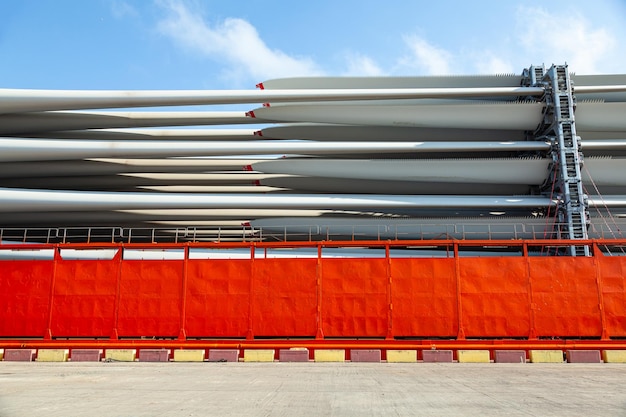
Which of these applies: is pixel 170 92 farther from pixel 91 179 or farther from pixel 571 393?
pixel 571 393

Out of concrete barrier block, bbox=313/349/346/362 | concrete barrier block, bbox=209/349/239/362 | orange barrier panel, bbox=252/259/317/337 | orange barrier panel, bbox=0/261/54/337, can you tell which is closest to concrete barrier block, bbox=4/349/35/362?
orange barrier panel, bbox=0/261/54/337

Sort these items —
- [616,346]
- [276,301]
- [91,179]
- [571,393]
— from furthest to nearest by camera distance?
[91,179] < [276,301] < [616,346] < [571,393]

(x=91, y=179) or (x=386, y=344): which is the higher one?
(x=91, y=179)

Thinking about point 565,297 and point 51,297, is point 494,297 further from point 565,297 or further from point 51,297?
point 51,297

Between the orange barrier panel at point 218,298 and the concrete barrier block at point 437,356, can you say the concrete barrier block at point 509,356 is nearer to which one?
the concrete barrier block at point 437,356

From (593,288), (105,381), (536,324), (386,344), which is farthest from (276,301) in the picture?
(593,288)

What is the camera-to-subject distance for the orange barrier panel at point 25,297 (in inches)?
731

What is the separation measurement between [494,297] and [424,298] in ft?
8.50

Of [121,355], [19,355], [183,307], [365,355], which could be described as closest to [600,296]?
[365,355]

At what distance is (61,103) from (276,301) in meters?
16.2

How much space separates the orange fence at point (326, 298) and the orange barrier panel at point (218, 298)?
0.13 feet

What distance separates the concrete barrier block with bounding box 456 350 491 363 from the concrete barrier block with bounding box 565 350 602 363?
2.72 m

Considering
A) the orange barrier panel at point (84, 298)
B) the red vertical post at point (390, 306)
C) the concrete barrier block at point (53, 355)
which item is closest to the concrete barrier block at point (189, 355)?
the orange barrier panel at point (84, 298)

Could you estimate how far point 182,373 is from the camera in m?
13.2
